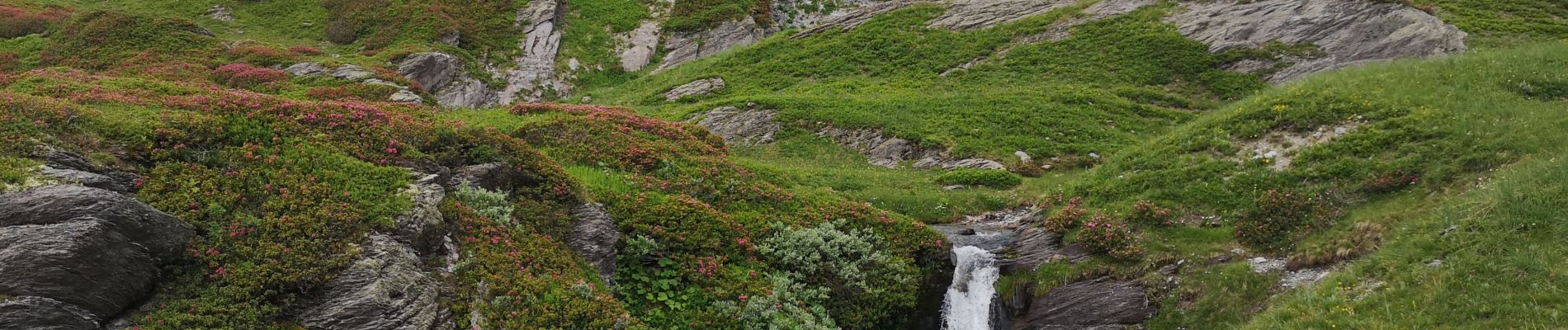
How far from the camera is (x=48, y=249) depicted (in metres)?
10.8

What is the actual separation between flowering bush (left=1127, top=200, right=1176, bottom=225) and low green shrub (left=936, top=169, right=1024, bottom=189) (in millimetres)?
6829

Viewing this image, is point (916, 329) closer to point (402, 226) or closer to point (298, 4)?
point (402, 226)

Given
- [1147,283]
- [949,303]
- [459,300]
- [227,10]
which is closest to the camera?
[459,300]

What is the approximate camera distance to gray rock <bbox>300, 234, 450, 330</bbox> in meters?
12.5

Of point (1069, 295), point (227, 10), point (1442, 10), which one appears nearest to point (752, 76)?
point (1069, 295)

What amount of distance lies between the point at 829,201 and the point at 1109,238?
7449 millimetres

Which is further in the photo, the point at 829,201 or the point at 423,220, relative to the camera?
the point at 829,201

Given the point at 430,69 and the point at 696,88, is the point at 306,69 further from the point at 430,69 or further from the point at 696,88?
the point at 696,88

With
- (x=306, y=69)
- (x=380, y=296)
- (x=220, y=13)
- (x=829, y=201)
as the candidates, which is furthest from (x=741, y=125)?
(x=220, y=13)

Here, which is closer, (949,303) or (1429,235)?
(1429,235)

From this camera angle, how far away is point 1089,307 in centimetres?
1719

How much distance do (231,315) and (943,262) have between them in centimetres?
1467

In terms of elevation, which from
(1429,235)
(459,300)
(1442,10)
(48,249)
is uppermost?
(48,249)

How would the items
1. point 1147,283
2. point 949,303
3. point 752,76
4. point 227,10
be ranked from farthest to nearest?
1. point 227,10
2. point 752,76
3. point 949,303
4. point 1147,283
